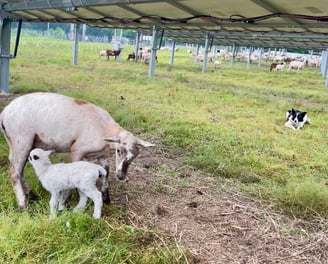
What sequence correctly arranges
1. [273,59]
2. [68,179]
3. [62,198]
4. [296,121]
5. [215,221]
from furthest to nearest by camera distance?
[273,59] → [296,121] → [215,221] → [62,198] → [68,179]

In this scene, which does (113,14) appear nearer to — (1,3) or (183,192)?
(1,3)

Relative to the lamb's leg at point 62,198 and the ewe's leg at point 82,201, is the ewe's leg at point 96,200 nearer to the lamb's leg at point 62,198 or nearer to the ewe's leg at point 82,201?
the ewe's leg at point 82,201

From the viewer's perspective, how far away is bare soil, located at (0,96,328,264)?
339 cm

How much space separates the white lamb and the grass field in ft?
0.55

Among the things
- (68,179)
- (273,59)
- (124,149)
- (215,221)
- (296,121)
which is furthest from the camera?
(273,59)

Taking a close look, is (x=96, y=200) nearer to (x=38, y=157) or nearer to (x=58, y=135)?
(x=38, y=157)

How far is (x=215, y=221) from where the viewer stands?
154 inches

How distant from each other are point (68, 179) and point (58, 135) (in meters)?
0.57

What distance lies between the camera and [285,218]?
4098mm

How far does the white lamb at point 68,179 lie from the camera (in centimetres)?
338

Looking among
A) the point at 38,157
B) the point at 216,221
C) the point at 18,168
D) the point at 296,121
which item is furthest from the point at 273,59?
the point at 38,157

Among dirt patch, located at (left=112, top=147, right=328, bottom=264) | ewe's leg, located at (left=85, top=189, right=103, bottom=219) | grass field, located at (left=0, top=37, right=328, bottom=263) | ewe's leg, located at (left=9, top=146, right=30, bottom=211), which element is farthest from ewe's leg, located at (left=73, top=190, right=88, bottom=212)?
ewe's leg, located at (left=9, top=146, right=30, bottom=211)

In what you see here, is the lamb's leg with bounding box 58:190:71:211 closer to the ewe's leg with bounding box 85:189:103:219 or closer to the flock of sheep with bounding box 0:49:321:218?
the flock of sheep with bounding box 0:49:321:218

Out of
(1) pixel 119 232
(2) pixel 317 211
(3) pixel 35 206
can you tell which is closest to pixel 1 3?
(3) pixel 35 206
